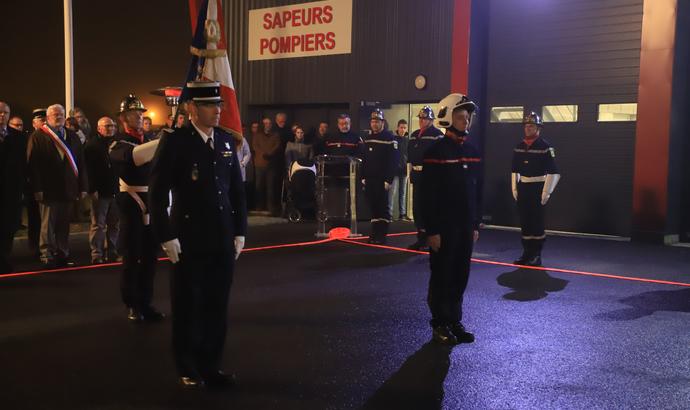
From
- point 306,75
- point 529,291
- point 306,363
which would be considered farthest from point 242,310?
point 306,75

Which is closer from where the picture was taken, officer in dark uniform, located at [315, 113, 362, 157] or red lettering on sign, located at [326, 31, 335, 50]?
officer in dark uniform, located at [315, 113, 362, 157]

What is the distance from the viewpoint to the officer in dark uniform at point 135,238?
21.1ft

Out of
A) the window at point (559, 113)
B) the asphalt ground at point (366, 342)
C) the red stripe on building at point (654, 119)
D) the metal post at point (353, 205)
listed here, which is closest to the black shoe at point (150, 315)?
the asphalt ground at point (366, 342)

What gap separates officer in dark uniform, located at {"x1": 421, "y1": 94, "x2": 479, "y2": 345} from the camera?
5.89m

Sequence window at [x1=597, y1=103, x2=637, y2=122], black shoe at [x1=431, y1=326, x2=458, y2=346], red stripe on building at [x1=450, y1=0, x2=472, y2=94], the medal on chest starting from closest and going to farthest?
the medal on chest → black shoe at [x1=431, y1=326, x2=458, y2=346] → window at [x1=597, y1=103, x2=637, y2=122] → red stripe on building at [x1=450, y1=0, x2=472, y2=94]

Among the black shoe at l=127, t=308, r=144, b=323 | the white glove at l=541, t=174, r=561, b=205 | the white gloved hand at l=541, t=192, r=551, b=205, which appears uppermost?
the white glove at l=541, t=174, r=561, b=205

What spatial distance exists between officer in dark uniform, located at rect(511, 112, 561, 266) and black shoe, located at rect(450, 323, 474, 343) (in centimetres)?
408

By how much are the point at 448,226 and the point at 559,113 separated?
8632 millimetres

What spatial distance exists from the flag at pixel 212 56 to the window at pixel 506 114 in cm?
923

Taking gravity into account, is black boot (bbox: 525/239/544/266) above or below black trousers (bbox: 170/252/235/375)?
below

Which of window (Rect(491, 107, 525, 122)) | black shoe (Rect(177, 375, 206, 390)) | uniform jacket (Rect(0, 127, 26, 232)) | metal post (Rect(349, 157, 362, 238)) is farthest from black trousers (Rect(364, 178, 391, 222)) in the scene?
black shoe (Rect(177, 375, 206, 390))

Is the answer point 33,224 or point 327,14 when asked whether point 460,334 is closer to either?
point 33,224

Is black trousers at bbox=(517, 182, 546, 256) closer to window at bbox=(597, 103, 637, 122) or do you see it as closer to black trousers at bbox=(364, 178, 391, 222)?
black trousers at bbox=(364, 178, 391, 222)

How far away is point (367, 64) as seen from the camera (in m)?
15.4
